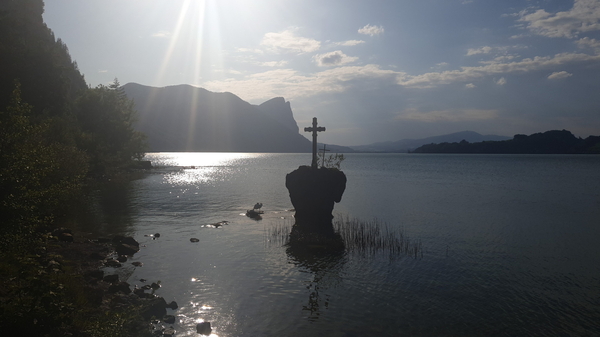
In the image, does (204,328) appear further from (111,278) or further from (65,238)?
(65,238)

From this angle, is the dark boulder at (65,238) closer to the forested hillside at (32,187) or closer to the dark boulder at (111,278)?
the forested hillside at (32,187)

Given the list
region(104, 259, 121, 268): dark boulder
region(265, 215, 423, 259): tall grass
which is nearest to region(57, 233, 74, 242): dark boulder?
region(104, 259, 121, 268): dark boulder

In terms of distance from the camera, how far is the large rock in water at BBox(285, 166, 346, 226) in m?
31.8

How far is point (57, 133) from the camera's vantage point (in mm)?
37531

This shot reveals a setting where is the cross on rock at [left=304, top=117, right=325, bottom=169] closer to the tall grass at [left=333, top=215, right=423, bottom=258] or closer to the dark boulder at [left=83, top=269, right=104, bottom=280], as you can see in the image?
the tall grass at [left=333, top=215, right=423, bottom=258]

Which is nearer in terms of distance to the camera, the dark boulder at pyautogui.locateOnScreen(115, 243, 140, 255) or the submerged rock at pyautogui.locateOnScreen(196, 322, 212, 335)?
the submerged rock at pyautogui.locateOnScreen(196, 322, 212, 335)

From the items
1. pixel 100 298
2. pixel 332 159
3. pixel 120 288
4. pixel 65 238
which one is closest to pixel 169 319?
pixel 100 298

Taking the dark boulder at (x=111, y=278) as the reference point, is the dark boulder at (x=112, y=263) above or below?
below

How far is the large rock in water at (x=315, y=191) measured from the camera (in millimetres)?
31812

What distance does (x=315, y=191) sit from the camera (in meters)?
32.2

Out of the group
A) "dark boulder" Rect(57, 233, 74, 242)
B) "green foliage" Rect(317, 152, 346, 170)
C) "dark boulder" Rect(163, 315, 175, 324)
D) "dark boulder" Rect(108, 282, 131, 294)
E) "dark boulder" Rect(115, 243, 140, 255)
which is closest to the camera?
"dark boulder" Rect(163, 315, 175, 324)

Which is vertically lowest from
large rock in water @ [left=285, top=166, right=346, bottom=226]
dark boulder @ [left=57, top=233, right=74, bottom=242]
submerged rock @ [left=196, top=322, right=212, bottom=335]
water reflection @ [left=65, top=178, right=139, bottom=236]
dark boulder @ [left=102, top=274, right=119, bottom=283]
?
water reflection @ [left=65, top=178, right=139, bottom=236]

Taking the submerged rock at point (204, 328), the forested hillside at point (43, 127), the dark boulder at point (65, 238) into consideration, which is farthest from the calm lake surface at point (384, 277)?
the forested hillside at point (43, 127)

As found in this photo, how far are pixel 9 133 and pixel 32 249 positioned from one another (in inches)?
225
